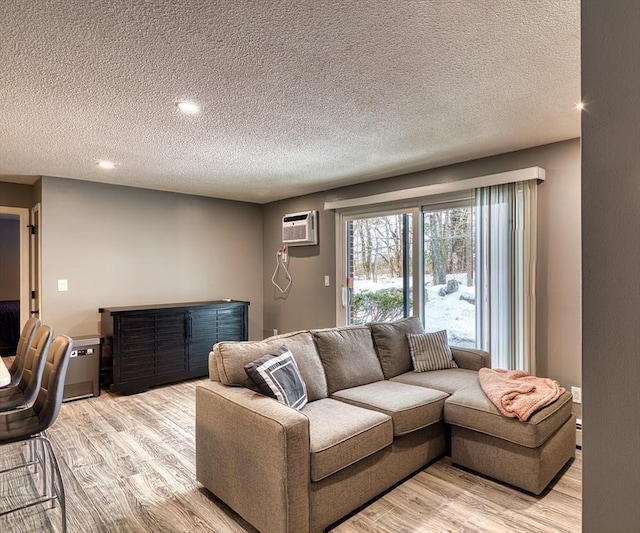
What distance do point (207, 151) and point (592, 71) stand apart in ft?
9.83

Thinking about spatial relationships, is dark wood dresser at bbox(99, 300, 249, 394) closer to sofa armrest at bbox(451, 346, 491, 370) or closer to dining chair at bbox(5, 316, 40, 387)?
dining chair at bbox(5, 316, 40, 387)

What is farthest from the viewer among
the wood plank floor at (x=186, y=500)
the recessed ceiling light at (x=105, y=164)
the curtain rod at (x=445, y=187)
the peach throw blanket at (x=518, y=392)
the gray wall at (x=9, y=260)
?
the gray wall at (x=9, y=260)

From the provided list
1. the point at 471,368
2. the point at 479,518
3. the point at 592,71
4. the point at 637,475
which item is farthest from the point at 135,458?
the point at 592,71

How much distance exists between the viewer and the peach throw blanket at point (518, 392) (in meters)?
2.38

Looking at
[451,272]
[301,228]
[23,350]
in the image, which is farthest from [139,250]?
[451,272]

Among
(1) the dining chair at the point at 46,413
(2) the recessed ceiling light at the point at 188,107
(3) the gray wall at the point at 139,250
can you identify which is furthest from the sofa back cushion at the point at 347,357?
(3) the gray wall at the point at 139,250

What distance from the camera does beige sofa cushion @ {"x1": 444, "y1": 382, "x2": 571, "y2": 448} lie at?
7.63ft

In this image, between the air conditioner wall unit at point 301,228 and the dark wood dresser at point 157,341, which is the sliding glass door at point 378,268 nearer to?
the air conditioner wall unit at point 301,228

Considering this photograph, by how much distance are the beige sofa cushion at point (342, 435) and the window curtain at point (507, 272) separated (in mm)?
1621

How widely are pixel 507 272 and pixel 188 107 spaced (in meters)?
2.78

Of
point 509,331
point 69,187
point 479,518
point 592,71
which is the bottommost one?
point 479,518

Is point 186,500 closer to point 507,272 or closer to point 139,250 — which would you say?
point 507,272

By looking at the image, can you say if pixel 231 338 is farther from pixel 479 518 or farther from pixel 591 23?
pixel 591 23

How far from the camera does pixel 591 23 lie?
3.04 feet
